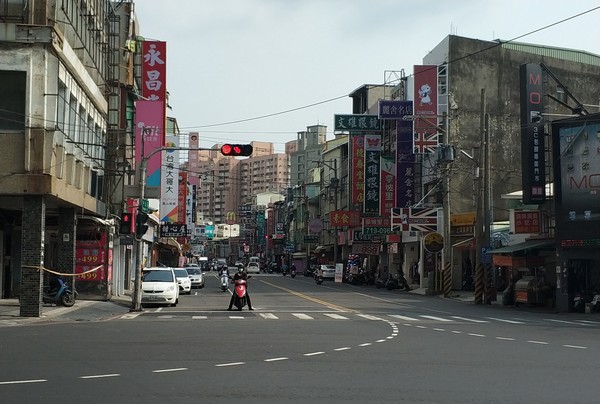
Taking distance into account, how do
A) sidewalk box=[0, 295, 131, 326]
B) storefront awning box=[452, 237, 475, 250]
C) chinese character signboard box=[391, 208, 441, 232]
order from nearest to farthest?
sidewalk box=[0, 295, 131, 326] → storefront awning box=[452, 237, 475, 250] → chinese character signboard box=[391, 208, 441, 232]

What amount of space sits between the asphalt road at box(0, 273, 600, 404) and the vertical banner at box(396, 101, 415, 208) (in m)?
38.4

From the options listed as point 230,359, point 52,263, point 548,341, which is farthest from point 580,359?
point 52,263

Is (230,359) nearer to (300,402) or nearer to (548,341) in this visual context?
(300,402)

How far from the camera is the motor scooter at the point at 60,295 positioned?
99.4ft

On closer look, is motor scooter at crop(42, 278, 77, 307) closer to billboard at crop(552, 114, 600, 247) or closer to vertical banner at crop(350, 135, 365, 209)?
billboard at crop(552, 114, 600, 247)

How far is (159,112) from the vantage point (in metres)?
42.8

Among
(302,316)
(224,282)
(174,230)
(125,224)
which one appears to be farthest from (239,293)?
(174,230)

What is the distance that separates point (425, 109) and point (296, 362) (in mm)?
42848

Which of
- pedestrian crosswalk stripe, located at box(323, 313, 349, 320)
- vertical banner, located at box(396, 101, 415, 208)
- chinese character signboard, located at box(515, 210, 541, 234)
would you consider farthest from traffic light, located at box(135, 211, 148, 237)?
vertical banner, located at box(396, 101, 415, 208)

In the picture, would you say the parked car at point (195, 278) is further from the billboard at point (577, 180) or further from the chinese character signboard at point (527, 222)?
the billboard at point (577, 180)

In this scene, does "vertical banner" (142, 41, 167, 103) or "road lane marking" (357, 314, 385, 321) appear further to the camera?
"vertical banner" (142, 41, 167, 103)

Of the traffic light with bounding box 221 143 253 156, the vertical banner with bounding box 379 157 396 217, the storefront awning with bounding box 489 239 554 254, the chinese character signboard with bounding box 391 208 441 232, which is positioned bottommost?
the storefront awning with bounding box 489 239 554 254

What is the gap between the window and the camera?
1012 inches

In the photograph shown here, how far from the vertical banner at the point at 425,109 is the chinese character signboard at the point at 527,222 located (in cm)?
1611
